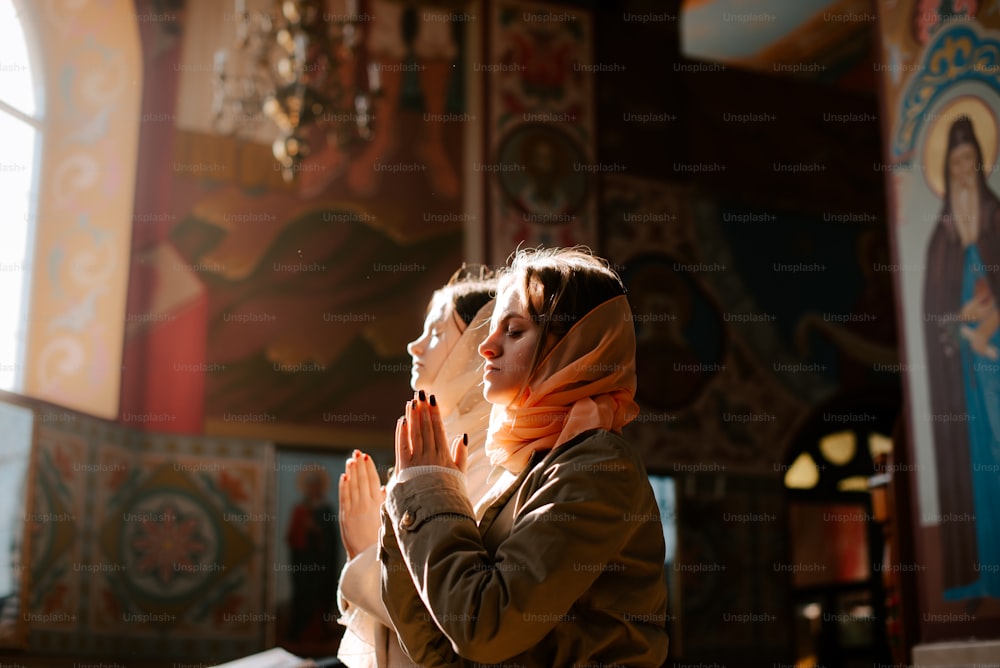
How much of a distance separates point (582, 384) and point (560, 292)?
0.18 meters

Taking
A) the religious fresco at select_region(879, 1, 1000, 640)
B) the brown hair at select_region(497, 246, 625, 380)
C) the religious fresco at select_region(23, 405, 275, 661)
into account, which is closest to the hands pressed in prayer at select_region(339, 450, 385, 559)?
the brown hair at select_region(497, 246, 625, 380)

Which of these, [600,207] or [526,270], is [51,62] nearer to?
[600,207]

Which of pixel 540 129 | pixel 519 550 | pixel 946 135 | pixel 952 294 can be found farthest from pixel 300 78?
pixel 519 550

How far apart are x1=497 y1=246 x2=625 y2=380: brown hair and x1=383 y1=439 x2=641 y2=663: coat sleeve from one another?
0.78 ft

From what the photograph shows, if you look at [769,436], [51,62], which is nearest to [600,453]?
[51,62]

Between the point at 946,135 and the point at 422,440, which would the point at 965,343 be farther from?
the point at 422,440

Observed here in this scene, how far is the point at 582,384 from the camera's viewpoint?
80.7 inches

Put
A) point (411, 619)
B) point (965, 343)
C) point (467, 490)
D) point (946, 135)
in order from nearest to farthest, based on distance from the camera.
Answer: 1. point (411, 619)
2. point (467, 490)
3. point (965, 343)
4. point (946, 135)

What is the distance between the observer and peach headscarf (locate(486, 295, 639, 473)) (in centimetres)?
203

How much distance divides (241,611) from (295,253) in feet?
9.92

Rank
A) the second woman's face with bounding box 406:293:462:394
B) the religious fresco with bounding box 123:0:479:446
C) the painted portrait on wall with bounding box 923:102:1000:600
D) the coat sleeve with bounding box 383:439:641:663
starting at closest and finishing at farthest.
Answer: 1. the coat sleeve with bounding box 383:439:641:663
2. the second woman's face with bounding box 406:293:462:394
3. the painted portrait on wall with bounding box 923:102:1000:600
4. the religious fresco with bounding box 123:0:479:446

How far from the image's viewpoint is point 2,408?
7430 millimetres

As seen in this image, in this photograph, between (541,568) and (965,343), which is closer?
(541,568)

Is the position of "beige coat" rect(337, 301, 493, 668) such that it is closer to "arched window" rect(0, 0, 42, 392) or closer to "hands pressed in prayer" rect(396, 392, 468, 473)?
"hands pressed in prayer" rect(396, 392, 468, 473)
